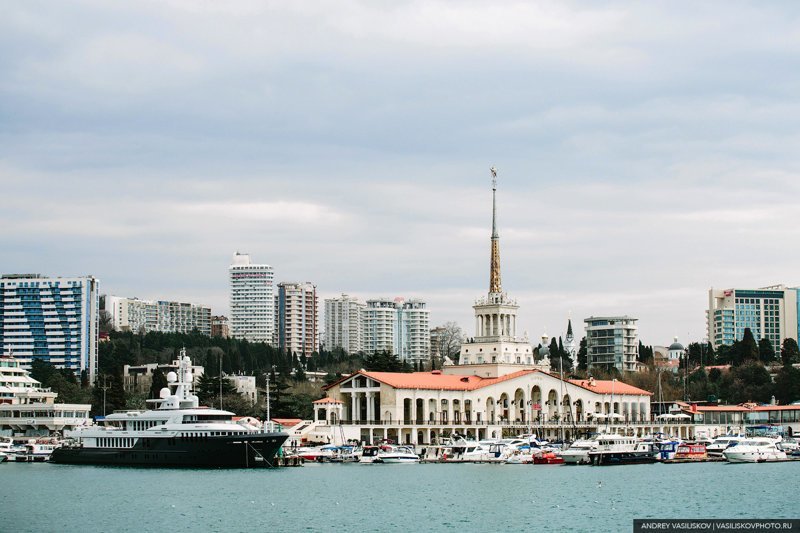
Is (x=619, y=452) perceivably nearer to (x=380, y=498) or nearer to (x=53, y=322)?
(x=380, y=498)

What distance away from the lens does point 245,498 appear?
6706 cm

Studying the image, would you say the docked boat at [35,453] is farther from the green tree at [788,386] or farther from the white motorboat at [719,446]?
the green tree at [788,386]

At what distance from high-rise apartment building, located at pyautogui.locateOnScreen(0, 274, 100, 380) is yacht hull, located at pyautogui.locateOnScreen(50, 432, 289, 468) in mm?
92944

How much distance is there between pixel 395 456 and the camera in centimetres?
10369

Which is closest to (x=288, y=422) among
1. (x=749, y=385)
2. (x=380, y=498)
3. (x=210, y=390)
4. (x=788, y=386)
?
(x=210, y=390)

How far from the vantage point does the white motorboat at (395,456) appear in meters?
103

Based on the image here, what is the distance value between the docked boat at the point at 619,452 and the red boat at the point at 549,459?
2432 millimetres

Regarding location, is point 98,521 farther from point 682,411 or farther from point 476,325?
point 682,411

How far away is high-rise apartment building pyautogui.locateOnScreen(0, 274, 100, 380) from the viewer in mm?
185250

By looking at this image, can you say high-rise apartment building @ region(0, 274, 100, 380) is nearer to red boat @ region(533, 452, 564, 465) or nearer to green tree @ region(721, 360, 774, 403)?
green tree @ region(721, 360, 774, 403)

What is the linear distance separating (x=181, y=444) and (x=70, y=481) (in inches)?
434

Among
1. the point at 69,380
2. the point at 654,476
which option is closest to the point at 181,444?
the point at 654,476

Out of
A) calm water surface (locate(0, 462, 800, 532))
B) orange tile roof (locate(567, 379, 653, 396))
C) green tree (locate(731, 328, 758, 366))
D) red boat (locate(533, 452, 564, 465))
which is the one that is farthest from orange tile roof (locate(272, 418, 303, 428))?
green tree (locate(731, 328, 758, 366))

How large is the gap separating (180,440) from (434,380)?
4049 centimetres
